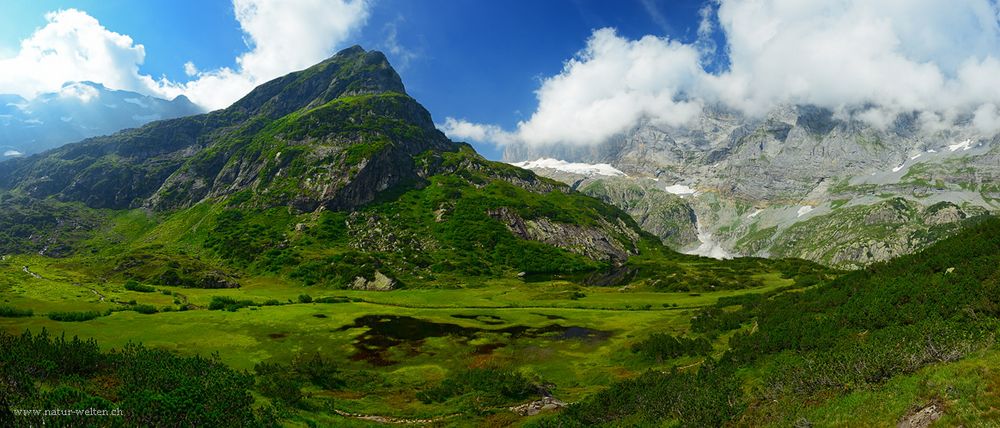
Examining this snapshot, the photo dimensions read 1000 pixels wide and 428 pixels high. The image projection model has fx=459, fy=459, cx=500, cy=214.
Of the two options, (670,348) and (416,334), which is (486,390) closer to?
(670,348)

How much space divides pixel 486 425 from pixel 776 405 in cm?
2014

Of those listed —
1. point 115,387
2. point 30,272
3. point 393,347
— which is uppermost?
point 30,272

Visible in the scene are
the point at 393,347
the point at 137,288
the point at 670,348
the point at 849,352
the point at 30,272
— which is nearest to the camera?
the point at 849,352

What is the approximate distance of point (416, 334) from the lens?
248 feet

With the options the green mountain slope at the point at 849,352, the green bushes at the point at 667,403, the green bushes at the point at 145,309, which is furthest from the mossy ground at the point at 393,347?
the green mountain slope at the point at 849,352

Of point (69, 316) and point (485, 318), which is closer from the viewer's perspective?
point (69, 316)

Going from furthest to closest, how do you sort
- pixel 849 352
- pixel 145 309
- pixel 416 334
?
pixel 145 309
pixel 416 334
pixel 849 352

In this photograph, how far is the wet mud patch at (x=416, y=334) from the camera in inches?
2516

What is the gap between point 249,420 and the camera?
832 inches

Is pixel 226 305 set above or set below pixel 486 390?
above

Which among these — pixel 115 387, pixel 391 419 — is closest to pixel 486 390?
pixel 391 419

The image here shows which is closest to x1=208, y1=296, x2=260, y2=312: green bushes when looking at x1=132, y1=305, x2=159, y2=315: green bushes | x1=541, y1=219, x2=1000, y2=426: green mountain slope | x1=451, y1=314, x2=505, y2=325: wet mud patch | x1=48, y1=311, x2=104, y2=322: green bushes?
x1=132, y1=305, x2=159, y2=315: green bushes

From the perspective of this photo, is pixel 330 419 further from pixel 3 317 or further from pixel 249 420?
pixel 3 317

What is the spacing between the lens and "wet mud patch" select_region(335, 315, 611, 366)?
63.9 m
